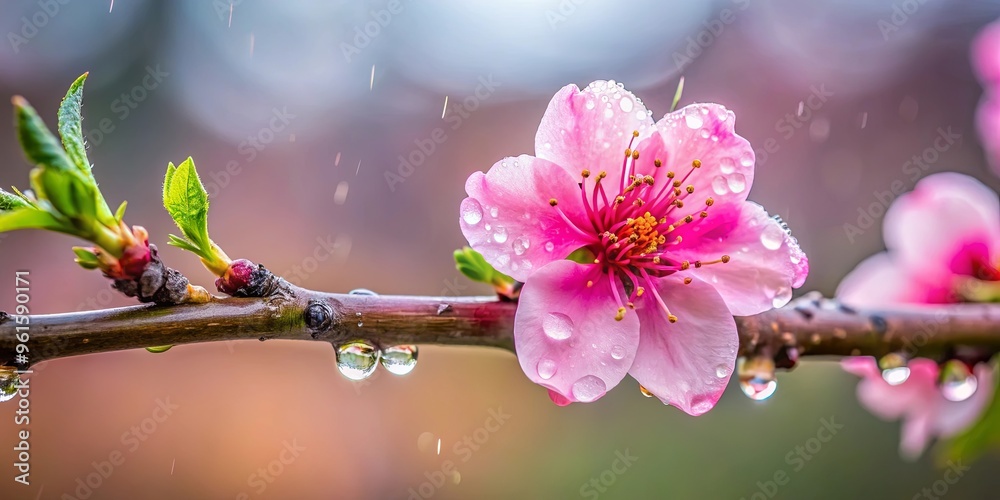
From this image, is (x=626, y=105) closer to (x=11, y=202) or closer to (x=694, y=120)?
(x=694, y=120)

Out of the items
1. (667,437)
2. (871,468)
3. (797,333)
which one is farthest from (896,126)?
(797,333)

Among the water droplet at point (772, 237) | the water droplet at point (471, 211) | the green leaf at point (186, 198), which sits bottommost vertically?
the water droplet at point (772, 237)

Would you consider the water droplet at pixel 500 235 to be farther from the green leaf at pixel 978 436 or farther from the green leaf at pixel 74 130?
the green leaf at pixel 978 436

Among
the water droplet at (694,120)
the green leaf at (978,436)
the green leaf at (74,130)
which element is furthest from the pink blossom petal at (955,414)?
the green leaf at (74,130)

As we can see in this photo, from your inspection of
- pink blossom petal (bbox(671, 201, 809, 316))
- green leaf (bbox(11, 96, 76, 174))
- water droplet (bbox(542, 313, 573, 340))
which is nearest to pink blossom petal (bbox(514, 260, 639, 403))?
water droplet (bbox(542, 313, 573, 340))

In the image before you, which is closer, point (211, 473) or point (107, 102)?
point (211, 473)

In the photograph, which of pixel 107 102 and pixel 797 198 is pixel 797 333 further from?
pixel 107 102

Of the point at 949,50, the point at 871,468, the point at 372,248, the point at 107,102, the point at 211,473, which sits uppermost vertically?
the point at 107,102

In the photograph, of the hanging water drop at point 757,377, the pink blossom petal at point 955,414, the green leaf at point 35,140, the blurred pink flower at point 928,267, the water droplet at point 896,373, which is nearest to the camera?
the green leaf at point 35,140
